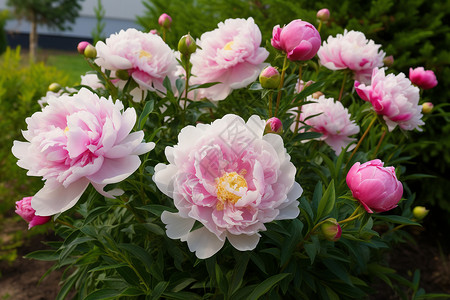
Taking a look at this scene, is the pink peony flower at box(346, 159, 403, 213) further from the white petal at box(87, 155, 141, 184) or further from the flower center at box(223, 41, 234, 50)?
the flower center at box(223, 41, 234, 50)

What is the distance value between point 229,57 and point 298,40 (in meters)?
0.23

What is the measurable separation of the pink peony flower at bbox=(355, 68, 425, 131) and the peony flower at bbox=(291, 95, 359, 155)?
123mm

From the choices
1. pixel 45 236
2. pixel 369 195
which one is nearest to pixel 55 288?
pixel 45 236

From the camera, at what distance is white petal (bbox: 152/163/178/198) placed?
655 mm

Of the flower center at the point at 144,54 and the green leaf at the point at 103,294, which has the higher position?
the flower center at the point at 144,54

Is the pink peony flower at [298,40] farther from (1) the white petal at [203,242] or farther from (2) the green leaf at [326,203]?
(1) the white petal at [203,242]

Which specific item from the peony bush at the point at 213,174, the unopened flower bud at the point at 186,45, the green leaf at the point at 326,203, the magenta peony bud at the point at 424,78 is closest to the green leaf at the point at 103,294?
the peony bush at the point at 213,174

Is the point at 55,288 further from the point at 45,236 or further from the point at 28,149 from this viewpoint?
the point at 28,149

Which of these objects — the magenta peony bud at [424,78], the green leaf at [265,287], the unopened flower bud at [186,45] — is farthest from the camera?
the magenta peony bud at [424,78]

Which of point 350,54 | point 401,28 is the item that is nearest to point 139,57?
point 350,54

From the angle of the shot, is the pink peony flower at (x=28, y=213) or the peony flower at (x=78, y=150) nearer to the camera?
the peony flower at (x=78, y=150)

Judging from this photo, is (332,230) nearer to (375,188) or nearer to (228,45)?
(375,188)

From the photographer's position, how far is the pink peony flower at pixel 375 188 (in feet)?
2.12

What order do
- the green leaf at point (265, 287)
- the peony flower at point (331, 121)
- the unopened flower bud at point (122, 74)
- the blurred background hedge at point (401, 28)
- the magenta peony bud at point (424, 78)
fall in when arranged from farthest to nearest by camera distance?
1. the blurred background hedge at point (401, 28)
2. the magenta peony bud at point (424, 78)
3. the peony flower at point (331, 121)
4. the unopened flower bud at point (122, 74)
5. the green leaf at point (265, 287)
